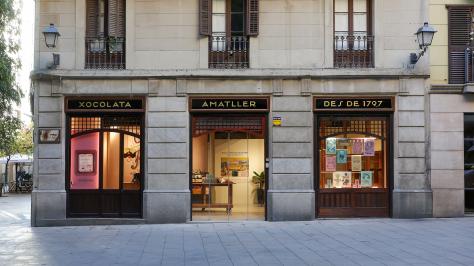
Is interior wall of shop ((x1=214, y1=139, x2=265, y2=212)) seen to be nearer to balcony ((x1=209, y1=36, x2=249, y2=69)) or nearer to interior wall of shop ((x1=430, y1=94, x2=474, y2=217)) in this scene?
balcony ((x1=209, y1=36, x2=249, y2=69))

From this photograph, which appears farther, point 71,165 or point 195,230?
point 71,165

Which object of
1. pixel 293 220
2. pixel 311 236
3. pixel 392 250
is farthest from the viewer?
pixel 293 220

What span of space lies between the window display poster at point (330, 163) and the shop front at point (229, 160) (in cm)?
183

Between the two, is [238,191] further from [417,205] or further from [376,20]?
[376,20]

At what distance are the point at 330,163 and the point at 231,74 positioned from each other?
3.93m

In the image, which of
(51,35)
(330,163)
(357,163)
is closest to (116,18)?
(51,35)

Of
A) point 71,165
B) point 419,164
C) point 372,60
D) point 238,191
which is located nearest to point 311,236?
point 238,191

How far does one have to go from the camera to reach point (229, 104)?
17516mm

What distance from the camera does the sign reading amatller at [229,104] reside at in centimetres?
1752

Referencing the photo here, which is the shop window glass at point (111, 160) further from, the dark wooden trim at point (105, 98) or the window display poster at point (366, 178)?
the window display poster at point (366, 178)

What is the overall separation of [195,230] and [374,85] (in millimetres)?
6631

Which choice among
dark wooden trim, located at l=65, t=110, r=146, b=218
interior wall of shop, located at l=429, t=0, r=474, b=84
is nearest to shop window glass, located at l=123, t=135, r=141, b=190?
dark wooden trim, located at l=65, t=110, r=146, b=218

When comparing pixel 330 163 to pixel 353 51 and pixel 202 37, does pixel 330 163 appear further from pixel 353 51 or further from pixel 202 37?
pixel 202 37

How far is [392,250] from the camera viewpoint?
487 inches
